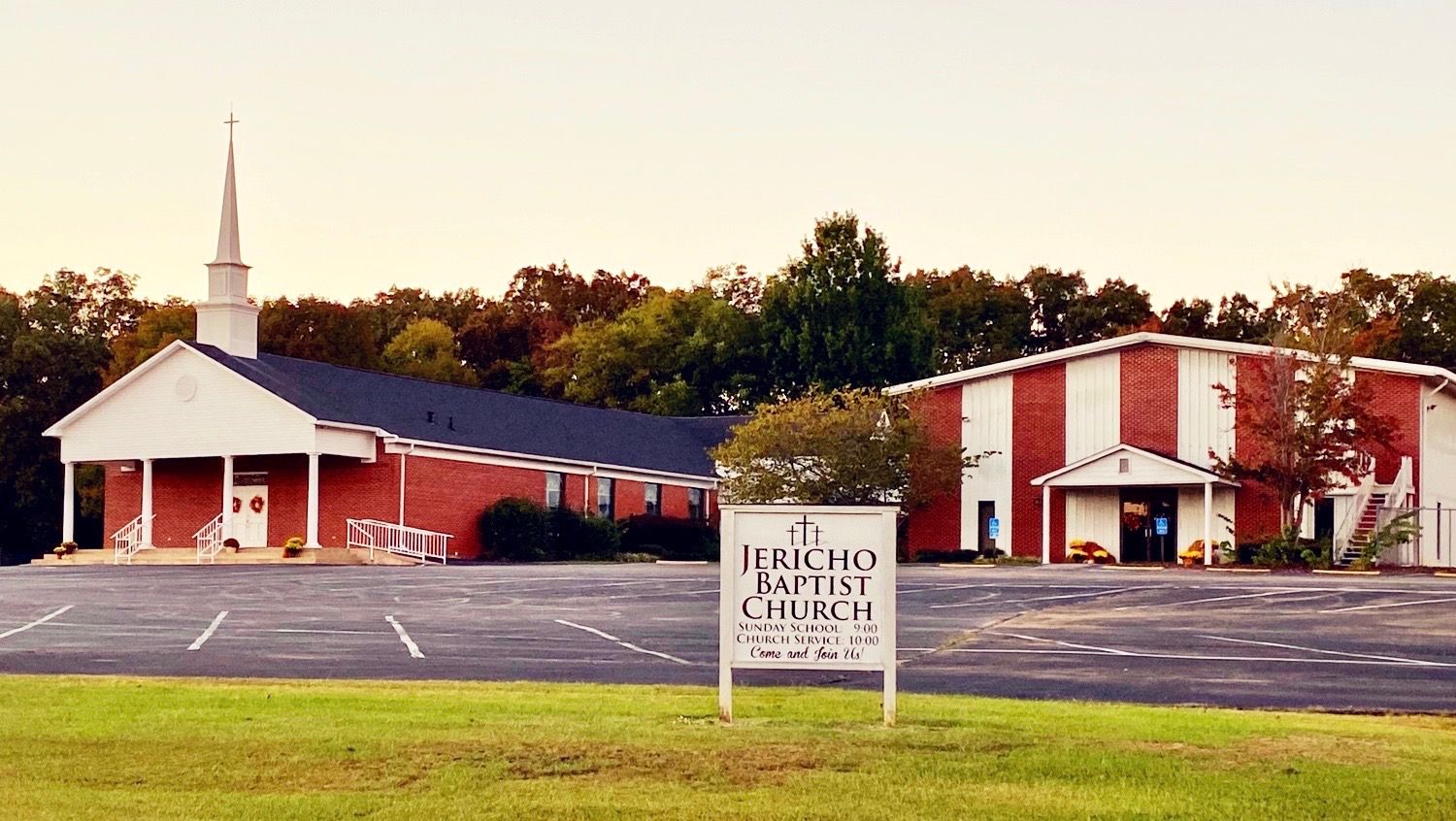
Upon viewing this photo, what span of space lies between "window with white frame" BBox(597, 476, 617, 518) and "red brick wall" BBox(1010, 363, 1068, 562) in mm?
13310

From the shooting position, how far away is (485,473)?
5366 cm

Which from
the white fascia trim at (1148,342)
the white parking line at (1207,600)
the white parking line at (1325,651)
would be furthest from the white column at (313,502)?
the white parking line at (1325,651)

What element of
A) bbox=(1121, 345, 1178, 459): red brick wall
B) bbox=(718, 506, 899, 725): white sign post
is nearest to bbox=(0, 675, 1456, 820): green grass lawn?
bbox=(718, 506, 899, 725): white sign post

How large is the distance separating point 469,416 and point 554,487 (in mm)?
3478

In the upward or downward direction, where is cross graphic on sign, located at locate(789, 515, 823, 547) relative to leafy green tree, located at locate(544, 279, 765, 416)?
downward

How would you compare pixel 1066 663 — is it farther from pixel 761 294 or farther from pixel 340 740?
pixel 761 294

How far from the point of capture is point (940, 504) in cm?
5325

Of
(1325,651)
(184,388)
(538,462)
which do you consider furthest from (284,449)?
(1325,651)

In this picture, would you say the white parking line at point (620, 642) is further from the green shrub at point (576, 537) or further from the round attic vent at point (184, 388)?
the round attic vent at point (184, 388)

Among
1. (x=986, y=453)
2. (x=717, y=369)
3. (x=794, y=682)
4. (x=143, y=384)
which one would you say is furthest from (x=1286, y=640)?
(x=717, y=369)

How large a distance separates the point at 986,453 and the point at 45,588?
27.7 meters

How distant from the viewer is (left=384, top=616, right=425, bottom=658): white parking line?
20.0 m

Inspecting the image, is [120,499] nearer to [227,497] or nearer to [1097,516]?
[227,497]

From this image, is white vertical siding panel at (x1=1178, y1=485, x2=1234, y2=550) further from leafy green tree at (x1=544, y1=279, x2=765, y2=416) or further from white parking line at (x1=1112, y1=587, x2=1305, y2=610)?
leafy green tree at (x1=544, y1=279, x2=765, y2=416)
